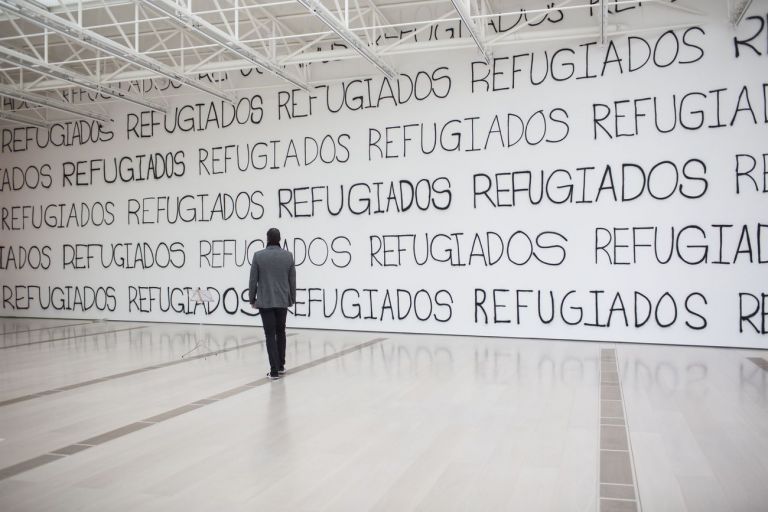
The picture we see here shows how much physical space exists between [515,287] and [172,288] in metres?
6.68

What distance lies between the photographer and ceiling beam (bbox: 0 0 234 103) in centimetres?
809

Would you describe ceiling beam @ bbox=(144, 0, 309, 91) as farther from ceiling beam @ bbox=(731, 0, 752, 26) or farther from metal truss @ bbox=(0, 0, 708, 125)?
ceiling beam @ bbox=(731, 0, 752, 26)

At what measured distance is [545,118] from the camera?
33.9 feet

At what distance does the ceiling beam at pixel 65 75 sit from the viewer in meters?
9.59

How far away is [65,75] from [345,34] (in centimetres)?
521

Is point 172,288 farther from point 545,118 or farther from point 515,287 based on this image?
point 545,118

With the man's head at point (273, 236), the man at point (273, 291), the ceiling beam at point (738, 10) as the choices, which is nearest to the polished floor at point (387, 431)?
the man at point (273, 291)

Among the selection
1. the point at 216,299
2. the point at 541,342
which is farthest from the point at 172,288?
the point at 541,342

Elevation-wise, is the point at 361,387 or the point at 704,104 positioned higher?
the point at 704,104

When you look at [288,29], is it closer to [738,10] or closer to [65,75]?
[65,75]

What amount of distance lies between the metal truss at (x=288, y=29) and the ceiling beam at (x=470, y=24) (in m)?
0.02

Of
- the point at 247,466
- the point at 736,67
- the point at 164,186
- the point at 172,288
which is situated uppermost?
the point at 736,67

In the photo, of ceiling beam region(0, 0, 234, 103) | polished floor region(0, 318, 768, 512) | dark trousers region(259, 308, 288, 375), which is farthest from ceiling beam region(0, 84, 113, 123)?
dark trousers region(259, 308, 288, 375)

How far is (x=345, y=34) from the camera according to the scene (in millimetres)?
8664
